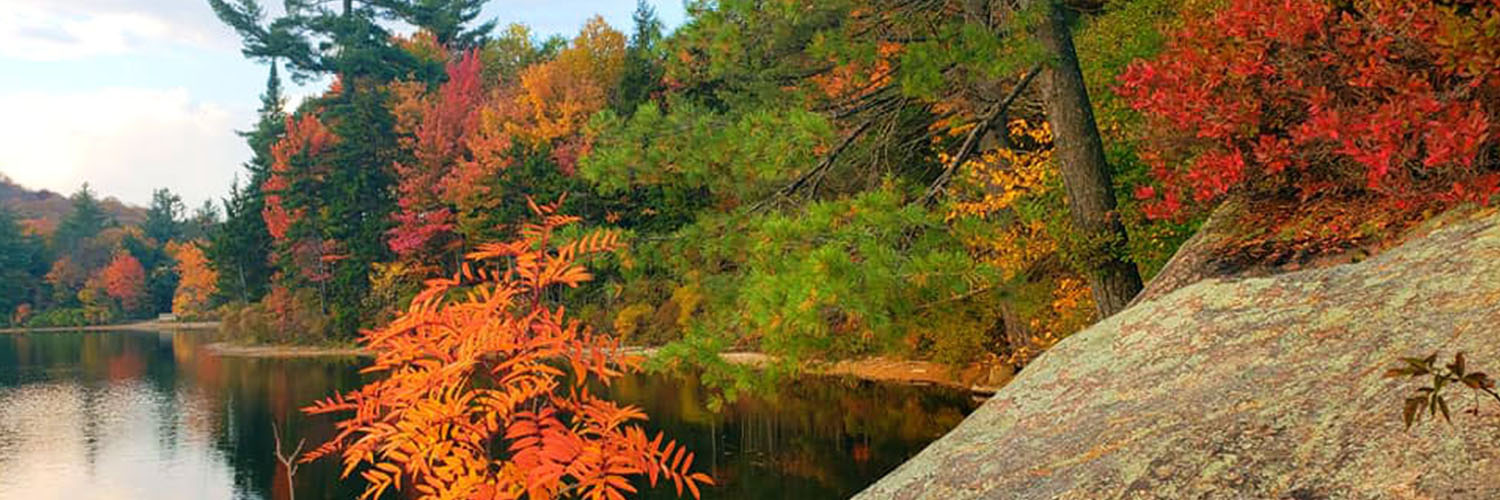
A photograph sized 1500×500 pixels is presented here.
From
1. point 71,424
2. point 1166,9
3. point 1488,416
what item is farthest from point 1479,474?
point 71,424

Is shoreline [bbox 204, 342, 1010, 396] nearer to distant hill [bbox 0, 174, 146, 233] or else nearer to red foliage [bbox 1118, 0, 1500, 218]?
red foliage [bbox 1118, 0, 1500, 218]

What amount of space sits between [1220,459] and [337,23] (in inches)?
2060

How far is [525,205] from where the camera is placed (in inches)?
1297

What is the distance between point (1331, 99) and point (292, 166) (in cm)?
4361

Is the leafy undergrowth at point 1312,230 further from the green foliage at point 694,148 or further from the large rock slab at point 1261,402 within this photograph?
the green foliage at point 694,148

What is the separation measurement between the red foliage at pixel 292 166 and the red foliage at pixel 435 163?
12.1 ft

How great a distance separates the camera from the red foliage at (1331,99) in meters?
4.85

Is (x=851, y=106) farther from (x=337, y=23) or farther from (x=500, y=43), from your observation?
(x=500, y=43)

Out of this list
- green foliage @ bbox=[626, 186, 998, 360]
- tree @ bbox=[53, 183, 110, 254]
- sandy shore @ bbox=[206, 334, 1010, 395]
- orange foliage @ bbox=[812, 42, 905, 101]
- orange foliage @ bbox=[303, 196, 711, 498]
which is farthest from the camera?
tree @ bbox=[53, 183, 110, 254]

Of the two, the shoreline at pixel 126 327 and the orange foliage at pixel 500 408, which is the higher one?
the orange foliage at pixel 500 408

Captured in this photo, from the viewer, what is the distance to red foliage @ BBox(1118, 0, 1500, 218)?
485 cm

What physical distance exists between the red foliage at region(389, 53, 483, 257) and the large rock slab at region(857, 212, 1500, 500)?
35837 millimetres

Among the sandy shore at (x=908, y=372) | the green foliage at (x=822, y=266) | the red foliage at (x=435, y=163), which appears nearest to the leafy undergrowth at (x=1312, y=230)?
the green foliage at (x=822, y=266)

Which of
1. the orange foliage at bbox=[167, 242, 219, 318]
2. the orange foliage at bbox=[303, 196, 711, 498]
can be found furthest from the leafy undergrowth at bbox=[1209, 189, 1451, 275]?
the orange foliage at bbox=[167, 242, 219, 318]
